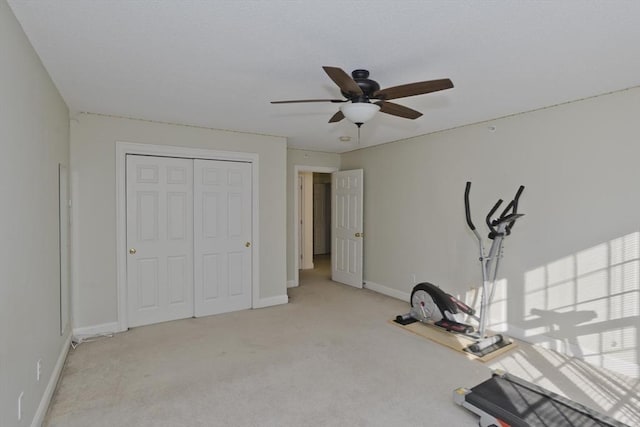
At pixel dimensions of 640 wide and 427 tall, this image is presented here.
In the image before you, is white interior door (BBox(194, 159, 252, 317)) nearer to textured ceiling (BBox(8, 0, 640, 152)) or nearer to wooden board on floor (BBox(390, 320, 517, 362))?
textured ceiling (BBox(8, 0, 640, 152))

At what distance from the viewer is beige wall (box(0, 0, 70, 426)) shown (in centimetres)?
171

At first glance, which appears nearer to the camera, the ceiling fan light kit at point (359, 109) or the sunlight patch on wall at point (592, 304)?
the ceiling fan light kit at point (359, 109)

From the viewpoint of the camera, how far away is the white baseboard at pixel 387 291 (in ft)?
16.8

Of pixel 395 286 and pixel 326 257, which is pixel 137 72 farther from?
pixel 326 257

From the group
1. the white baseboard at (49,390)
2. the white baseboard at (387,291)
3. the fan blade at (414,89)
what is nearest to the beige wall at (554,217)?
the white baseboard at (387,291)

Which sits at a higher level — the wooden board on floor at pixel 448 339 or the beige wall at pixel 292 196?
the beige wall at pixel 292 196

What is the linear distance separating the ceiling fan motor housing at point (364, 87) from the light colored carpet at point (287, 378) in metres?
2.23

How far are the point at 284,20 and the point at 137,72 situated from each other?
4.67 ft

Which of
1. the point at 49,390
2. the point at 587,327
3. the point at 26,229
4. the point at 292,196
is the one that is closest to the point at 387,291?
the point at 292,196

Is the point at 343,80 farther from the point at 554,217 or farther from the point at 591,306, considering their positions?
the point at 591,306

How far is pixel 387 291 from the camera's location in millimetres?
5438

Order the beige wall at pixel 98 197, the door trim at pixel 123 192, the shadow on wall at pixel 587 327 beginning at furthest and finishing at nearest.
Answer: the door trim at pixel 123 192, the beige wall at pixel 98 197, the shadow on wall at pixel 587 327

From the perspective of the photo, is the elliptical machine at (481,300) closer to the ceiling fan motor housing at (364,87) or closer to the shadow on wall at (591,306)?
the shadow on wall at (591,306)

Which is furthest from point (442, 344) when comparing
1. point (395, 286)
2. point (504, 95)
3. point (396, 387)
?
point (504, 95)
